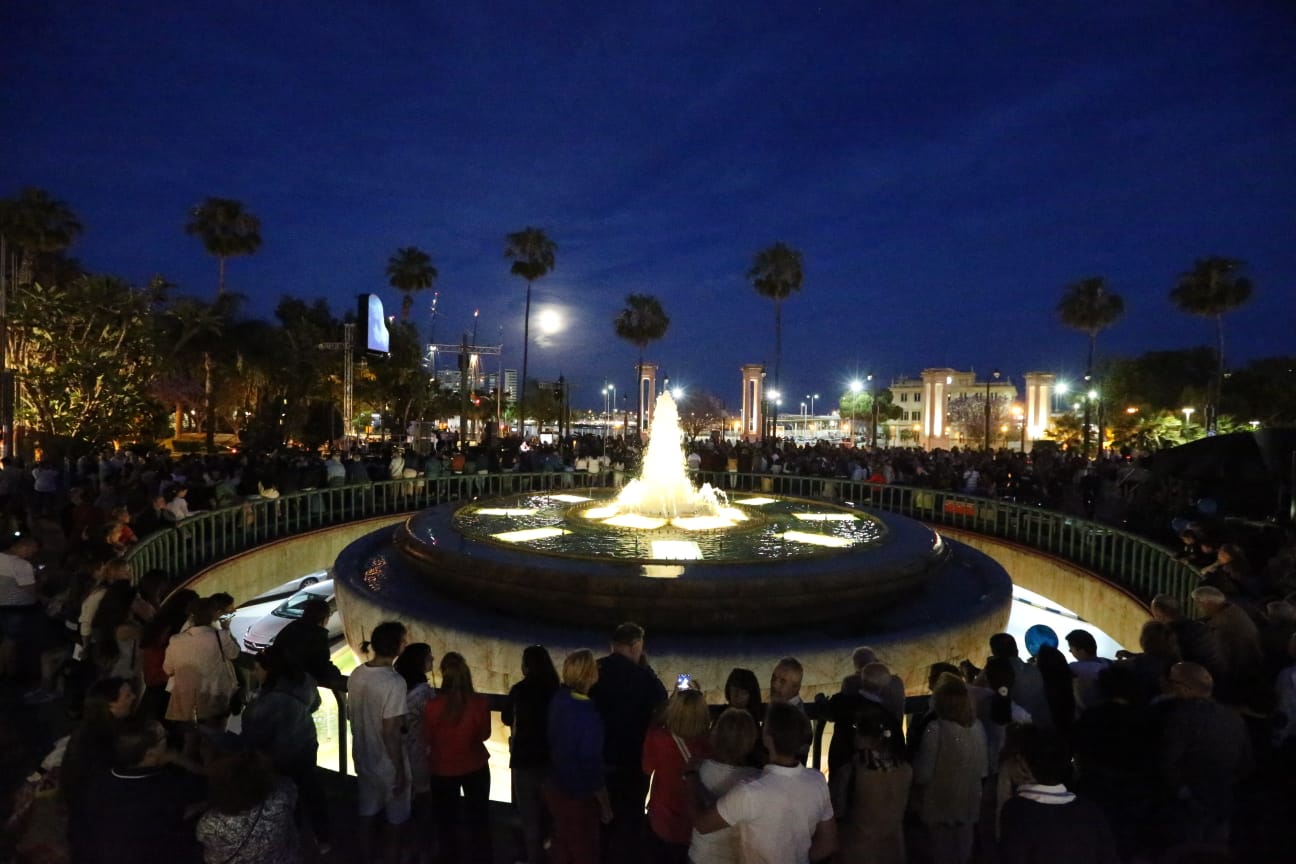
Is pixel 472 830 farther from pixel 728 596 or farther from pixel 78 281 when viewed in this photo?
pixel 78 281

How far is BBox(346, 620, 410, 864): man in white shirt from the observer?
4.36 meters

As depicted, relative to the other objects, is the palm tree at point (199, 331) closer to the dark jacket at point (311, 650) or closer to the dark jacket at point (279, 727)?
the dark jacket at point (311, 650)

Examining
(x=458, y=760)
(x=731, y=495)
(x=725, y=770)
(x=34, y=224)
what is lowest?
(x=458, y=760)

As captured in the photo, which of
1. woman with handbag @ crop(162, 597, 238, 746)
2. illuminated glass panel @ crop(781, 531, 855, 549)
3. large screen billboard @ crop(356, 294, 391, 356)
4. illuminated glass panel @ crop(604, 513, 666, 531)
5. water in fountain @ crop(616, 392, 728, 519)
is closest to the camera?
woman with handbag @ crop(162, 597, 238, 746)

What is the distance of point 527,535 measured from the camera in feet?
40.8

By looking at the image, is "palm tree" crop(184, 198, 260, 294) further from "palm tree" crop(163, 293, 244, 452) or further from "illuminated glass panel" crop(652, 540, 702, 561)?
"illuminated glass panel" crop(652, 540, 702, 561)

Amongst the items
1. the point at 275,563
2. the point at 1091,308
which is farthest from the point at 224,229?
the point at 1091,308

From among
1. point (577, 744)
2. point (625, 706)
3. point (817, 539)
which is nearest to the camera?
point (577, 744)

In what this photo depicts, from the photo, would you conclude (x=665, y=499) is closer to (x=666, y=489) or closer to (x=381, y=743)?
(x=666, y=489)

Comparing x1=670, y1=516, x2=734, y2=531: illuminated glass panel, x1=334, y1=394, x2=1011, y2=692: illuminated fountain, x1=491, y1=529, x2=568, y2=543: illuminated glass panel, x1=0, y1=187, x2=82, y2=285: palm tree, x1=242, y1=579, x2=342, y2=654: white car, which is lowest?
x1=242, y1=579, x2=342, y2=654: white car

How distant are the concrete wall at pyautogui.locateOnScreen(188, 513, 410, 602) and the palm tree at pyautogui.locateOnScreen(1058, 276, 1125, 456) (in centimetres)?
5295

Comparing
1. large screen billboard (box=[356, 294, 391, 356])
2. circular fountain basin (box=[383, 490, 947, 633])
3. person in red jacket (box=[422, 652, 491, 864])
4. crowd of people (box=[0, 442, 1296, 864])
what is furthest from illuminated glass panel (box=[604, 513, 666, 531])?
large screen billboard (box=[356, 294, 391, 356])

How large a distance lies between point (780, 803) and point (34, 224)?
48.5 m

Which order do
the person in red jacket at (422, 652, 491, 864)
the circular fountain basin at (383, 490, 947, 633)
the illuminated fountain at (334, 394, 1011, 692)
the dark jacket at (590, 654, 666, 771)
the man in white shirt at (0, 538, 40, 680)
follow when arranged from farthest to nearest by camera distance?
the circular fountain basin at (383, 490, 947, 633), the illuminated fountain at (334, 394, 1011, 692), the man in white shirt at (0, 538, 40, 680), the dark jacket at (590, 654, 666, 771), the person in red jacket at (422, 652, 491, 864)
